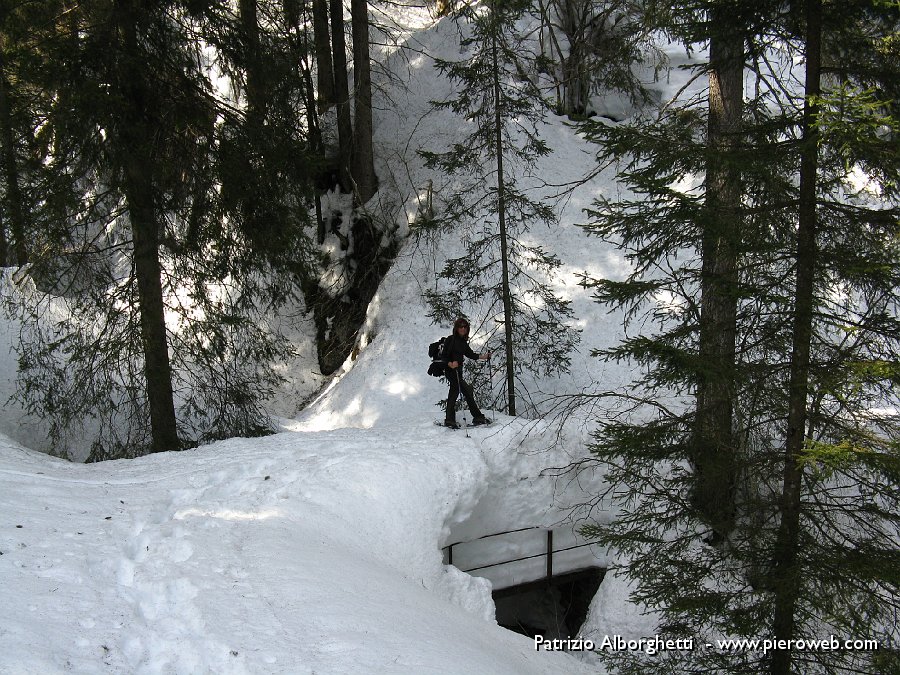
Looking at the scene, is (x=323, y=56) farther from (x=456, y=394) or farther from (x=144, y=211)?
(x=456, y=394)

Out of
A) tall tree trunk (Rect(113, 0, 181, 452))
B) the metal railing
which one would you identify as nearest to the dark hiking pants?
the metal railing

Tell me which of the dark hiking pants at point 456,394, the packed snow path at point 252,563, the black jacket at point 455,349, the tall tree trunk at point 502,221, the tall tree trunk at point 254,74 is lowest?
the packed snow path at point 252,563

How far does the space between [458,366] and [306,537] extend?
4025mm

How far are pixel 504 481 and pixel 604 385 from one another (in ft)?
12.6

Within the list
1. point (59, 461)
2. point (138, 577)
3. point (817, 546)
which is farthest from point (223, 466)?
point (817, 546)

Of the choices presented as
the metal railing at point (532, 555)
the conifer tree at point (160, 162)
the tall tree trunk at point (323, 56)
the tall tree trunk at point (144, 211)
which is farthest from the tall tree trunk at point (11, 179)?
the tall tree trunk at point (323, 56)

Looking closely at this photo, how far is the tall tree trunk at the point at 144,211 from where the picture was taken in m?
8.81

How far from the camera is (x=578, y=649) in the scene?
28.7ft

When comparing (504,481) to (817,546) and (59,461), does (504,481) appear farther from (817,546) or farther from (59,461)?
(59,461)

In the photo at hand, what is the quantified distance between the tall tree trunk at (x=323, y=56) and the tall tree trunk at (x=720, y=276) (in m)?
11.5

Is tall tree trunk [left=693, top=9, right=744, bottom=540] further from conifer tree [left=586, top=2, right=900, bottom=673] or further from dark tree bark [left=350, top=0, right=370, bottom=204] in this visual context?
dark tree bark [left=350, top=0, right=370, bottom=204]

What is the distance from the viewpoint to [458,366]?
991cm

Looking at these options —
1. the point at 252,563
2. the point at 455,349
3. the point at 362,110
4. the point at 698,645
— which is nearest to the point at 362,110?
the point at 362,110

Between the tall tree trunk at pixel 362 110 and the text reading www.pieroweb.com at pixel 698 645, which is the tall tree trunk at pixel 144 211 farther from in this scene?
the tall tree trunk at pixel 362 110
